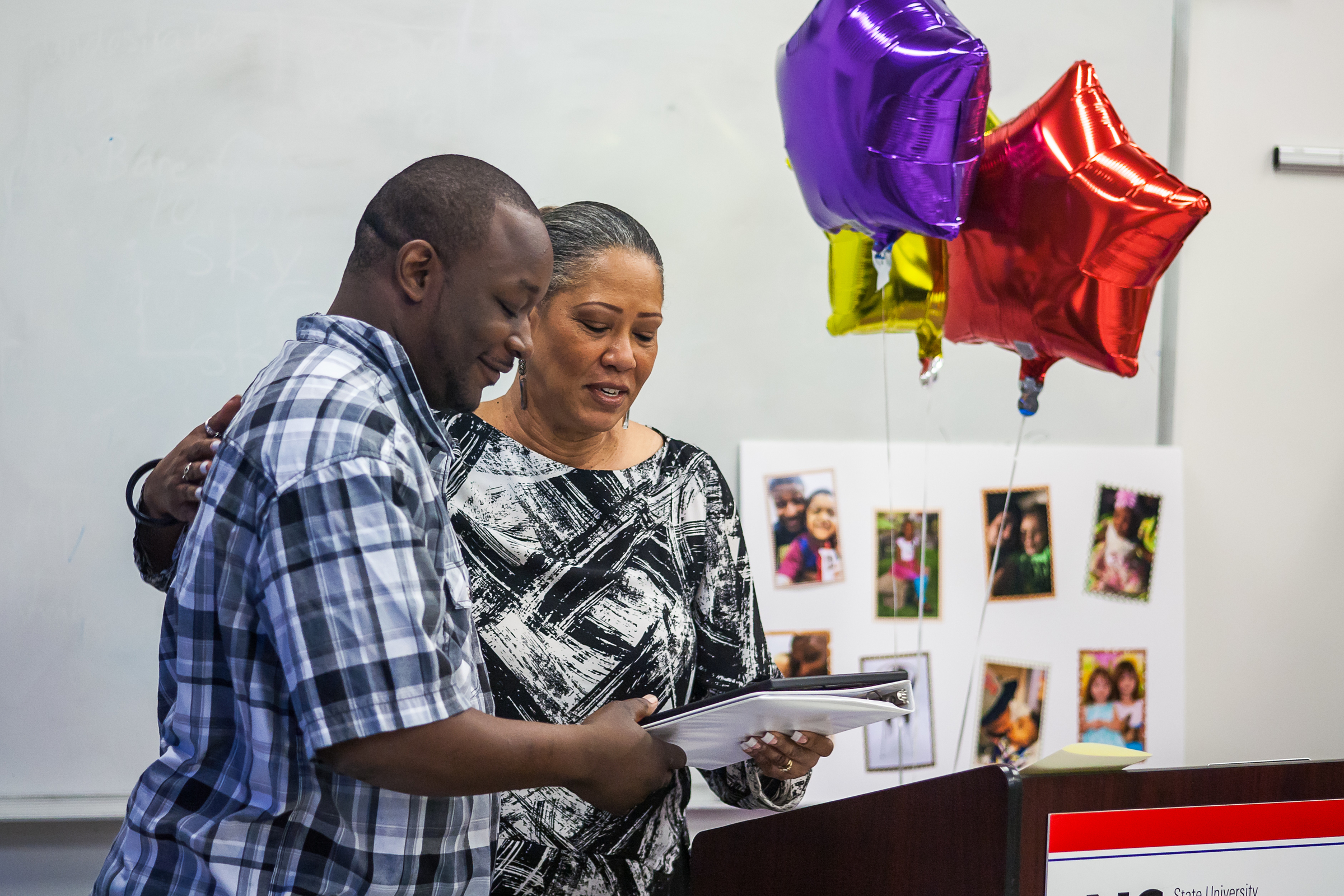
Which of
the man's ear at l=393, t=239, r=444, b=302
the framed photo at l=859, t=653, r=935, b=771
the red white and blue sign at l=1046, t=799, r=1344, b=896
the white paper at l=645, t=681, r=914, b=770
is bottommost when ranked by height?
the framed photo at l=859, t=653, r=935, b=771

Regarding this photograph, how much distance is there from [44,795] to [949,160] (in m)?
1.81

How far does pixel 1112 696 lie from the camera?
6.75 ft

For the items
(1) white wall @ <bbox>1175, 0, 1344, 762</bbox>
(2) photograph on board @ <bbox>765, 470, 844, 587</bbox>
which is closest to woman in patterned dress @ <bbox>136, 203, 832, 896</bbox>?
(2) photograph on board @ <bbox>765, 470, 844, 587</bbox>

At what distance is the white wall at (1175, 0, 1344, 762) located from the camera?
2131 millimetres

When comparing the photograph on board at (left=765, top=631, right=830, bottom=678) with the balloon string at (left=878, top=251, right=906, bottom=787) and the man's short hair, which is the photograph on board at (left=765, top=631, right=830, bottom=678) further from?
the man's short hair

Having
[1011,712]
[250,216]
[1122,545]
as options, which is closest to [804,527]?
[1011,712]

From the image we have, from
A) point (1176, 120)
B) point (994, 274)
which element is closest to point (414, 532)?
point (994, 274)

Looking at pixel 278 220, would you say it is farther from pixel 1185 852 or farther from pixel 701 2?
pixel 1185 852

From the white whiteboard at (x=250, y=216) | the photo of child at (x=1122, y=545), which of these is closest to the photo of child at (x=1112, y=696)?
the photo of child at (x=1122, y=545)

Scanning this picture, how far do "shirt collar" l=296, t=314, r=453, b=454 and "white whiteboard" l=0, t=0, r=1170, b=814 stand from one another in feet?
3.92

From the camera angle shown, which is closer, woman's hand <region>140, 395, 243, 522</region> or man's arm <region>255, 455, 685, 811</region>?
man's arm <region>255, 455, 685, 811</region>

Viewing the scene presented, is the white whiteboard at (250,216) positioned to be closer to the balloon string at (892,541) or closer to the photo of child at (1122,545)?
the balloon string at (892,541)

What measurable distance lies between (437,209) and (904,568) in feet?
4.68

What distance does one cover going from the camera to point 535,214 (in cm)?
84
